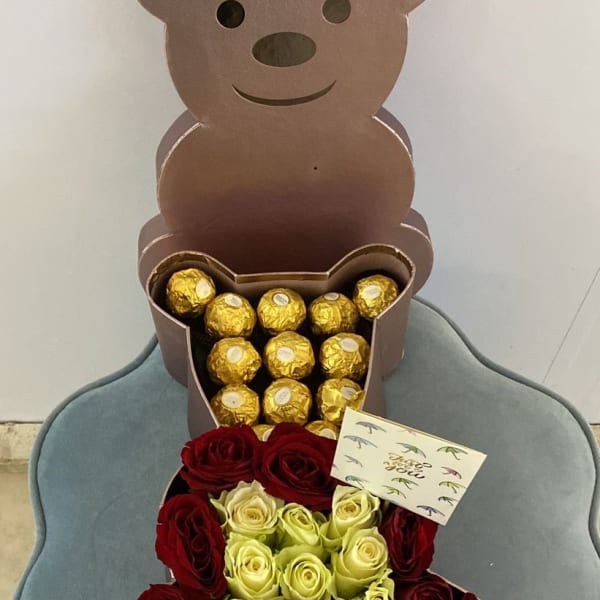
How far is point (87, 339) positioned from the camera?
1.17 m

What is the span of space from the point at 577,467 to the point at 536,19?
0.49 metres

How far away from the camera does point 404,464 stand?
0.54 m

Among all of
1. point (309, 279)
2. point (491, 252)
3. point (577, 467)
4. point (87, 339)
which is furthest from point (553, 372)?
point (87, 339)

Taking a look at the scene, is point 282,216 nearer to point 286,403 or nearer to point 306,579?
point 286,403

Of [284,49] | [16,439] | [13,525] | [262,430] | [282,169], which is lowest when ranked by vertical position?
[13,525]

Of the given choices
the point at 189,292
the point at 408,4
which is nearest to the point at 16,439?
the point at 189,292

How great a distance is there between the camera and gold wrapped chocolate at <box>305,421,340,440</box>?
A: 2.32ft

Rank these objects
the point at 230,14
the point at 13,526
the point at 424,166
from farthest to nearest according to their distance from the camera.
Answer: the point at 13,526 → the point at 424,166 → the point at 230,14

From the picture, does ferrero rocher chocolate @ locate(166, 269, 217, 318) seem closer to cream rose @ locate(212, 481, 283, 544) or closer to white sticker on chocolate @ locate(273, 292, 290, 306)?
white sticker on chocolate @ locate(273, 292, 290, 306)

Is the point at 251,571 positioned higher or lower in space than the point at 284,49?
lower

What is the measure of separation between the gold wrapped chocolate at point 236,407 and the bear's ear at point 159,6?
1.19ft

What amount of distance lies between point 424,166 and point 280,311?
0.98 feet

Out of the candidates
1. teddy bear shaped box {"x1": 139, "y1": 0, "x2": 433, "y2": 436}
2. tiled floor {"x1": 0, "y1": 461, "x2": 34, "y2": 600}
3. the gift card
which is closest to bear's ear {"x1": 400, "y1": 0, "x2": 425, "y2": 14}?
teddy bear shaped box {"x1": 139, "y1": 0, "x2": 433, "y2": 436}

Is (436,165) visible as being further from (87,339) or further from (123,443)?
(87,339)
